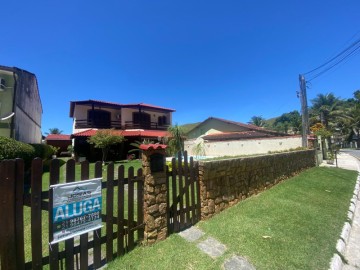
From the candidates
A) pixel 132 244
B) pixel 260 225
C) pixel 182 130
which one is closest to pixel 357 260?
pixel 260 225


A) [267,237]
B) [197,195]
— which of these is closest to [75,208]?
[197,195]

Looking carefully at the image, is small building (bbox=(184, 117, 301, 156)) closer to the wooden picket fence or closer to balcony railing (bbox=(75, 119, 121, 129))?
balcony railing (bbox=(75, 119, 121, 129))

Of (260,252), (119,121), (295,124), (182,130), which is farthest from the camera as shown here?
(295,124)

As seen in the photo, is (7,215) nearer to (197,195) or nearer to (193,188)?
(193,188)

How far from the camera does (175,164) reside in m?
4.64

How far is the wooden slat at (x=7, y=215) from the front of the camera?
2.40 metres

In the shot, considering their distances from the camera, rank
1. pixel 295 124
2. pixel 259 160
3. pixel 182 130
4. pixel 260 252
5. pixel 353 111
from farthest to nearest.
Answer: pixel 295 124 → pixel 353 111 → pixel 182 130 → pixel 259 160 → pixel 260 252

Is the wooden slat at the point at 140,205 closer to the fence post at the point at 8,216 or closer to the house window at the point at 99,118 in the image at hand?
the fence post at the point at 8,216

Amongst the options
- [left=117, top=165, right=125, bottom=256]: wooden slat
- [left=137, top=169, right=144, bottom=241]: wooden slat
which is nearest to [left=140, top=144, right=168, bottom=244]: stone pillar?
[left=137, top=169, right=144, bottom=241]: wooden slat

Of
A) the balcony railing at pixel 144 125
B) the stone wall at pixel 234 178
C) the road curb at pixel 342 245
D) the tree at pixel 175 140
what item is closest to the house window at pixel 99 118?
the balcony railing at pixel 144 125

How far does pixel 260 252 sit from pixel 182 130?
1583 cm

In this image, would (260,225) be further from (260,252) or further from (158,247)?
(158,247)

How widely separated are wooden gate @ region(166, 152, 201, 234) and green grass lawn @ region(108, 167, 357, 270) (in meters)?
0.28

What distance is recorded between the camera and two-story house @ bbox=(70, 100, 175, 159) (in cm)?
2256
